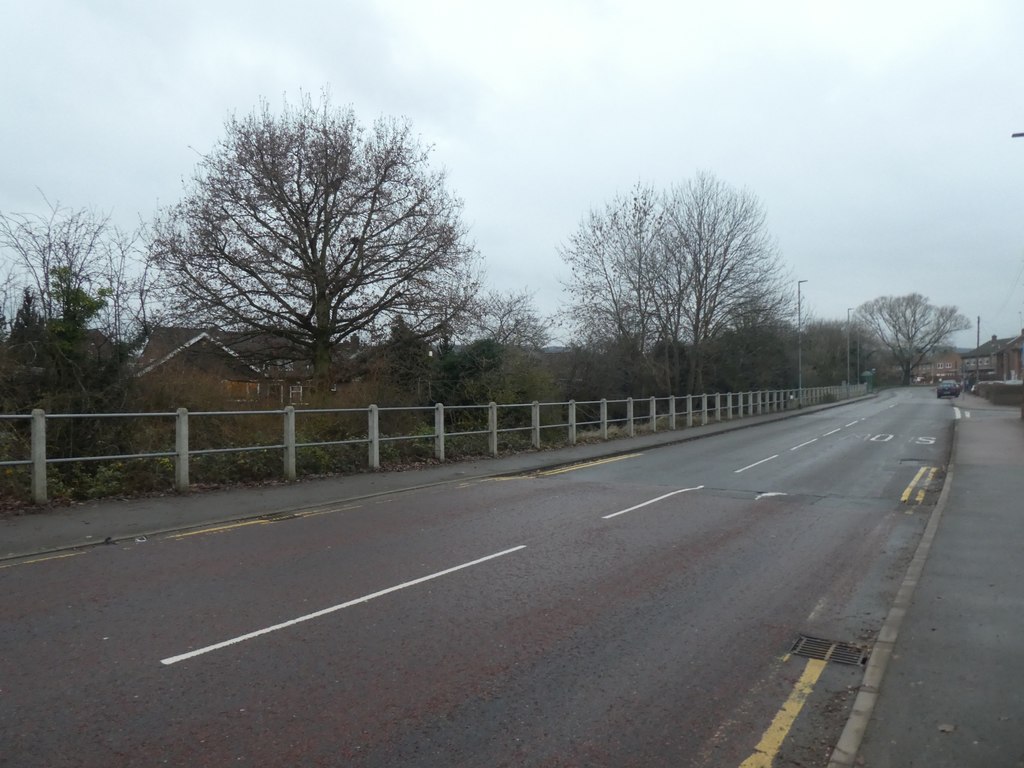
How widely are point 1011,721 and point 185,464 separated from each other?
11343mm

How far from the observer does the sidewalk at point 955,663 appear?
402 cm

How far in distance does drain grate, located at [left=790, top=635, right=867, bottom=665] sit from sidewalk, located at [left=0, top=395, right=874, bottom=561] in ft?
24.9

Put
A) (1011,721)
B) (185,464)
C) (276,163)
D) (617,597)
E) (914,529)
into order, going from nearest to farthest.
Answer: (1011,721)
(617,597)
(914,529)
(185,464)
(276,163)

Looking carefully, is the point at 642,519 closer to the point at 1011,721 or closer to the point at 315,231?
the point at 1011,721

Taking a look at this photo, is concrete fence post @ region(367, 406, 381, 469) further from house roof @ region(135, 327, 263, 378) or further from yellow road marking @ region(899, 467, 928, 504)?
yellow road marking @ region(899, 467, 928, 504)

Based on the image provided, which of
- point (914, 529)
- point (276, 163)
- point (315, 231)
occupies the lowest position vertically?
point (914, 529)

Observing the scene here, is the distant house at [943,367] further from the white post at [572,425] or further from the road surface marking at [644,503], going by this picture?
the road surface marking at [644,503]

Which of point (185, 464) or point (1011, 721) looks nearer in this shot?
point (1011, 721)

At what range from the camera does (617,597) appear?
22.6 feet

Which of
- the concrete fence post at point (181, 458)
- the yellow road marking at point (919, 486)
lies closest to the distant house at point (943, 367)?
the yellow road marking at point (919, 486)

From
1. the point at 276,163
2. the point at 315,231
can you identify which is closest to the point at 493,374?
the point at 315,231

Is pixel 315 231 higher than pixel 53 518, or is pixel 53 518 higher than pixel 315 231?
pixel 315 231

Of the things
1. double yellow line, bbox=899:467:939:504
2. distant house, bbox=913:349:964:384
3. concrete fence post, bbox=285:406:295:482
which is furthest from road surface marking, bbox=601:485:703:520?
distant house, bbox=913:349:964:384

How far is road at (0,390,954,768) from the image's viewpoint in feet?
13.5
